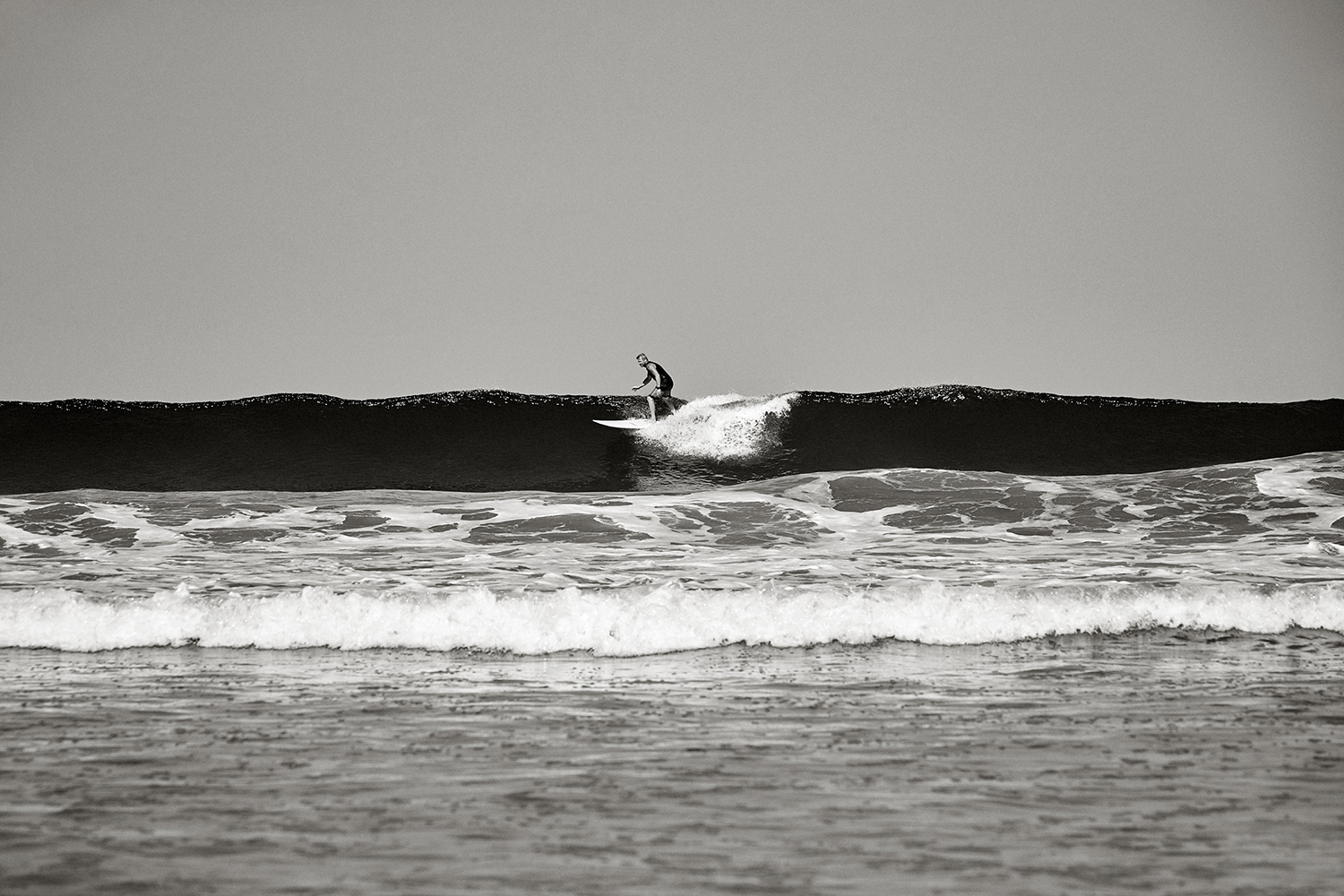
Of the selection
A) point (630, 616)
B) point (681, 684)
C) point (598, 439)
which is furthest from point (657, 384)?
point (681, 684)

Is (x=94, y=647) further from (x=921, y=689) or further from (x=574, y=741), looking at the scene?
(x=921, y=689)

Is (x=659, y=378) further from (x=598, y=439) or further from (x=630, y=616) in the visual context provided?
(x=630, y=616)

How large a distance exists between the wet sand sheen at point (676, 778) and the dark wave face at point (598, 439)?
558cm

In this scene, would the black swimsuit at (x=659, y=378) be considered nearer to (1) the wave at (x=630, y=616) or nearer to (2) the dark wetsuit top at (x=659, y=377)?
(2) the dark wetsuit top at (x=659, y=377)

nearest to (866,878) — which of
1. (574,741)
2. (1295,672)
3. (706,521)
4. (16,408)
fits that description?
(574,741)

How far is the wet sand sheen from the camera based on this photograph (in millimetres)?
1586

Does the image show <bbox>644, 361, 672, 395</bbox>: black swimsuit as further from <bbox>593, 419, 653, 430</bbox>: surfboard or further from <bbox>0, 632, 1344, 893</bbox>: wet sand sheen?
<bbox>0, 632, 1344, 893</bbox>: wet sand sheen

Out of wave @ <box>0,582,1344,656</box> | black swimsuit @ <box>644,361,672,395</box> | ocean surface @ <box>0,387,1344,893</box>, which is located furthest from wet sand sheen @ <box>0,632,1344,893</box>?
black swimsuit @ <box>644,361,672,395</box>

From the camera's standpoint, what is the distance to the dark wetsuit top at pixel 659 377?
1128 cm

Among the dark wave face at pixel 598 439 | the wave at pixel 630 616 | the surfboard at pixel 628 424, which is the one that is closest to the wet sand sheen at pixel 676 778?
the wave at pixel 630 616

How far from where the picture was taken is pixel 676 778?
6.91 feet

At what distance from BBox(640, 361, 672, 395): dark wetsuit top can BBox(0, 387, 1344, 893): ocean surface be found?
94.8 inches

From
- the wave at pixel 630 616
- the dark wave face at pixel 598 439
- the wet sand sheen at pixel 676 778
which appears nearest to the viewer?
the wet sand sheen at pixel 676 778

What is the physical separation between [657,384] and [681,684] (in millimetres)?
8412
